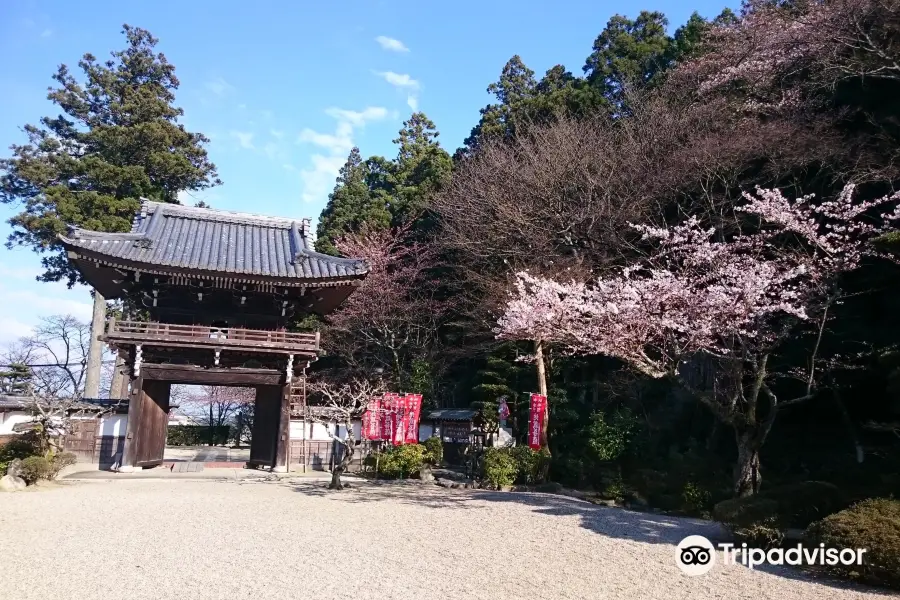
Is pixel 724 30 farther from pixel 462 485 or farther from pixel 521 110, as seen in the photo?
pixel 462 485

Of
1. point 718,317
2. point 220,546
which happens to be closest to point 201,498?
point 220,546

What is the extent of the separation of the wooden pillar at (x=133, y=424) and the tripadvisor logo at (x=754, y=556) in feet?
48.6

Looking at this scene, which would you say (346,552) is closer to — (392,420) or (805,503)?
(805,503)

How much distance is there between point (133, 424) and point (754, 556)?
15.9 m

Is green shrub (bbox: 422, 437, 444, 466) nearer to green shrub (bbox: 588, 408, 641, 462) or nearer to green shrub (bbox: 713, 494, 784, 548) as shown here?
green shrub (bbox: 588, 408, 641, 462)

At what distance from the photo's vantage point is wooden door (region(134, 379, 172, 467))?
58.2 ft

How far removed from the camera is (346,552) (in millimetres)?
7715

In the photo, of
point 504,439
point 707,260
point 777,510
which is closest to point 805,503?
point 777,510

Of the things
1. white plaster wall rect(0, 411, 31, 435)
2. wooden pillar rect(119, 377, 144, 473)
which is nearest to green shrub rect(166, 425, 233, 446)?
white plaster wall rect(0, 411, 31, 435)

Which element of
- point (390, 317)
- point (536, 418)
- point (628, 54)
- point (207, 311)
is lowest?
point (536, 418)

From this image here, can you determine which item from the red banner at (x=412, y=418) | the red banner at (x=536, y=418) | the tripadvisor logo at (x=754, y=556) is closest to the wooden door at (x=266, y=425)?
the red banner at (x=412, y=418)

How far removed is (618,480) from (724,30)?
1580cm

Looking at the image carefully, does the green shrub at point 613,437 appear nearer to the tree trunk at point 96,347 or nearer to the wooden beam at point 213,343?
the wooden beam at point 213,343

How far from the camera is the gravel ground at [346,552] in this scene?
616cm
